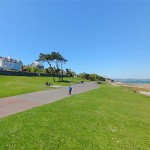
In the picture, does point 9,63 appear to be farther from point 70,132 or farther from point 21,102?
point 70,132

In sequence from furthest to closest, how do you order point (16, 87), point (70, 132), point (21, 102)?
point (16, 87) → point (21, 102) → point (70, 132)

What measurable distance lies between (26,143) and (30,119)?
3764 mm

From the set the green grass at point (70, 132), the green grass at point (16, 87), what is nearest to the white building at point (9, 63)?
the green grass at point (16, 87)

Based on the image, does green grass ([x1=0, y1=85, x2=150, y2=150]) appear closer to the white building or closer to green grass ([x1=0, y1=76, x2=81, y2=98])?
green grass ([x1=0, y1=76, x2=81, y2=98])

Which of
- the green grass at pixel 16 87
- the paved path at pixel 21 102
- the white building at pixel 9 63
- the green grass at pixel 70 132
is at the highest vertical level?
the white building at pixel 9 63

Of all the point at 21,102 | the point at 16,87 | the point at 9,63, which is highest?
the point at 9,63

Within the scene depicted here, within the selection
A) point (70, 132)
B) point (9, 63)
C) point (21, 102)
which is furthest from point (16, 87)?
point (9, 63)

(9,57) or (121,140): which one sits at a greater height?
(9,57)

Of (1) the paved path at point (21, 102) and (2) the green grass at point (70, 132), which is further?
(1) the paved path at point (21, 102)

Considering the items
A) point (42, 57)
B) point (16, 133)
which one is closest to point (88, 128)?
point (16, 133)

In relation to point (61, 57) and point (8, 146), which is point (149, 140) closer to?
point (8, 146)

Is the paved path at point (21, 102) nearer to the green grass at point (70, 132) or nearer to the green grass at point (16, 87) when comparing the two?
the green grass at point (70, 132)

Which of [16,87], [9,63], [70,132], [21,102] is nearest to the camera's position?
[70,132]

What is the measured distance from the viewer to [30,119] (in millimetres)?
12906
